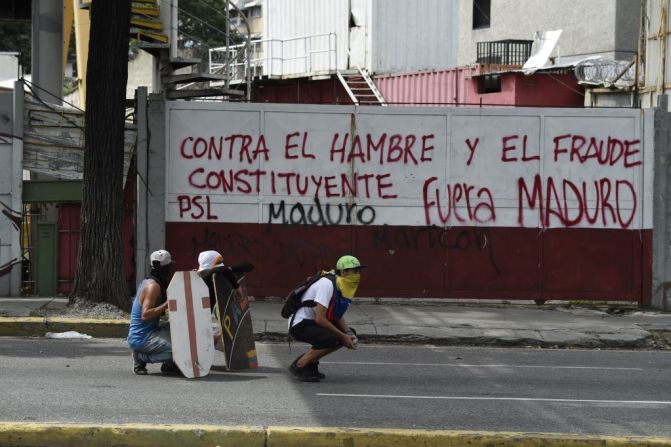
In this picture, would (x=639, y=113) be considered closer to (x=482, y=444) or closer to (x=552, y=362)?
(x=552, y=362)

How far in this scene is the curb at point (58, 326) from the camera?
45.7 feet

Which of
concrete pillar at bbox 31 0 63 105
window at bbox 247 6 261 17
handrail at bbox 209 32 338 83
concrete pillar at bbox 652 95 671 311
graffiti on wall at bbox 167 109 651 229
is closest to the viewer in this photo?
graffiti on wall at bbox 167 109 651 229

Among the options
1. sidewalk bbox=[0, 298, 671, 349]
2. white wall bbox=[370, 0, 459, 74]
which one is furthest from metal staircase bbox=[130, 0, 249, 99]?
white wall bbox=[370, 0, 459, 74]

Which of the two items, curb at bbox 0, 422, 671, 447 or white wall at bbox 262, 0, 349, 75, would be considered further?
white wall at bbox 262, 0, 349, 75

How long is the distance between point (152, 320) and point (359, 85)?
69.9ft

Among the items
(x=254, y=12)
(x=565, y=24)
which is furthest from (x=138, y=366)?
(x=254, y=12)

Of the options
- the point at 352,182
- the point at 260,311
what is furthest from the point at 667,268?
the point at 260,311

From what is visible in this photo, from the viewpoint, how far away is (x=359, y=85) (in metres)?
Result: 31.2

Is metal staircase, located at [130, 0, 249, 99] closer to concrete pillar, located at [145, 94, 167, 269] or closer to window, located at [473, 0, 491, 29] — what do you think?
concrete pillar, located at [145, 94, 167, 269]

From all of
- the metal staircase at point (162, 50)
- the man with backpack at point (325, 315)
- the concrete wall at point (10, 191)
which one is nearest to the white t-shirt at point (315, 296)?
the man with backpack at point (325, 315)

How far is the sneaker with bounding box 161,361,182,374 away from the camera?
425 inches

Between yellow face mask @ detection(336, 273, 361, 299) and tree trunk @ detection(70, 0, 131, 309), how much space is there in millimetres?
5248

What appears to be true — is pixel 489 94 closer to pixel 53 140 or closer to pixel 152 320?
pixel 53 140

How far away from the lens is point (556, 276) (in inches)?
674
